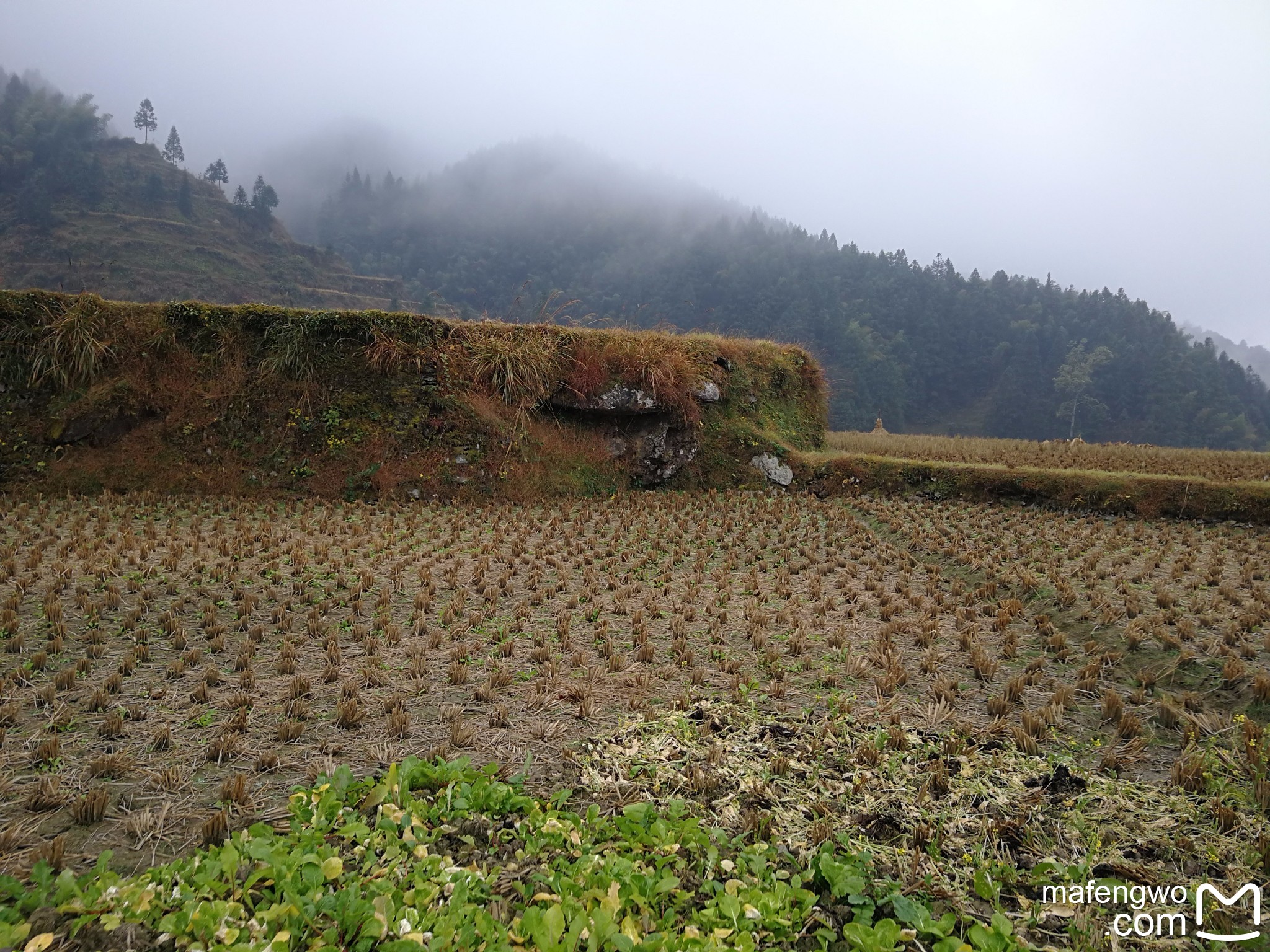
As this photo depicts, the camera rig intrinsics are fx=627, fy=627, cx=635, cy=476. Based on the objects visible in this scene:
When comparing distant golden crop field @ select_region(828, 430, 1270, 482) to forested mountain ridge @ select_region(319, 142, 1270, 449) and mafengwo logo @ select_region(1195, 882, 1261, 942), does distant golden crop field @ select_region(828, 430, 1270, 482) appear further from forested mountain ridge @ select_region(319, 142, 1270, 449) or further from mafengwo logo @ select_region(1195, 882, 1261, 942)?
forested mountain ridge @ select_region(319, 142, 1270, 449)

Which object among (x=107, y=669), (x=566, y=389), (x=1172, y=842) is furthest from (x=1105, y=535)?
(x=107, y=669)

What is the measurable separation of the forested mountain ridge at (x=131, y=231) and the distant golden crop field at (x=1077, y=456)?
3655 centimetres

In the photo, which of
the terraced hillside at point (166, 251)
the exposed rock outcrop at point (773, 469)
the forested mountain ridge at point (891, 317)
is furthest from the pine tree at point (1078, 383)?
the terraced hillside at point (166, 251)

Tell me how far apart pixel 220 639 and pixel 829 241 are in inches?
3923

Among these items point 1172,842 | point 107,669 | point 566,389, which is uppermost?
point 566,389

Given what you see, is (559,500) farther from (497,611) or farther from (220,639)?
(220,639)

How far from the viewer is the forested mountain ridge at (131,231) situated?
40.4m

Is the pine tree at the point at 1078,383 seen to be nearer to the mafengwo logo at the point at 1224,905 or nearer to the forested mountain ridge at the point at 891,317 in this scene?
the forested mountain ridge at the point at 891,317

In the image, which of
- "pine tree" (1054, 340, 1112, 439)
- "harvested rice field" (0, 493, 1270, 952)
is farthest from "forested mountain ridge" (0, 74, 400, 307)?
"pine tree" (1054, 340, 1112, 439)

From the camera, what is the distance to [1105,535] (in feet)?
26.8

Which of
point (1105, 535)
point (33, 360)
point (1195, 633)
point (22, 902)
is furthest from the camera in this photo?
point (33, 360)

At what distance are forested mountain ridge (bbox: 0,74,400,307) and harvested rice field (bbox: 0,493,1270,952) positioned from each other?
130ft

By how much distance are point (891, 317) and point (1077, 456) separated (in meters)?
63.1

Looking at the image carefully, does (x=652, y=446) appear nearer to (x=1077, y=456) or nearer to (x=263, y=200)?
(x=1077, y=456)
